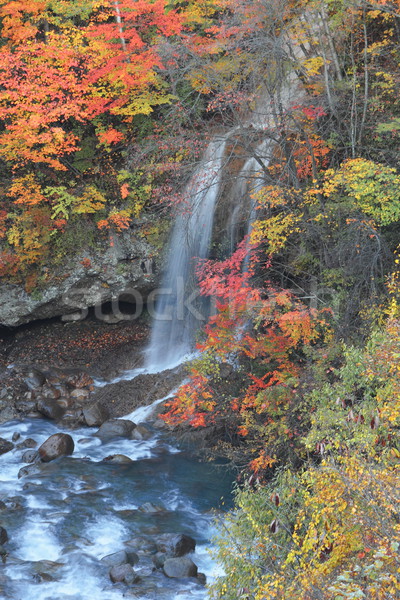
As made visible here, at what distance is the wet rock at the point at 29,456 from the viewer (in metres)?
10.9

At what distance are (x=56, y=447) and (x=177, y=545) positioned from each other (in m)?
4.17

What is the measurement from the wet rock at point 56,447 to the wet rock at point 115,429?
884 millimetres

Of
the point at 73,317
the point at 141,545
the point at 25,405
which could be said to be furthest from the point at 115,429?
the point at 73,317

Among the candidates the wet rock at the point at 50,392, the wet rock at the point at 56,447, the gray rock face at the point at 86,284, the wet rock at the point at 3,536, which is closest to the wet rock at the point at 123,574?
the wet rock at the point at 3,536

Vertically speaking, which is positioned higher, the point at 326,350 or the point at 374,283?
the point at 374,283

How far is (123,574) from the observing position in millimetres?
7348

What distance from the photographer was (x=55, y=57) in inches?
542

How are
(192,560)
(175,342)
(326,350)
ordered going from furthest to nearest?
(175,342) → (326,350) → (192,560)

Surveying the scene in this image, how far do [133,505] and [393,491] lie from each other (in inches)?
246

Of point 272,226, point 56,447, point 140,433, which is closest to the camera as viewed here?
point 272,226

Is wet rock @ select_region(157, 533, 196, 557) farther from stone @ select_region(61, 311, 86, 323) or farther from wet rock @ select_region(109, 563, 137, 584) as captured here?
stone @ select_region(61, 311, 86, 323)

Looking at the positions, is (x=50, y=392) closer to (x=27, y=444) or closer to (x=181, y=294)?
(x=27, y=444)

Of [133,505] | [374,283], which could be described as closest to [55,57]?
[374,283]

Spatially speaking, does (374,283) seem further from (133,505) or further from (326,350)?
(133,505)
